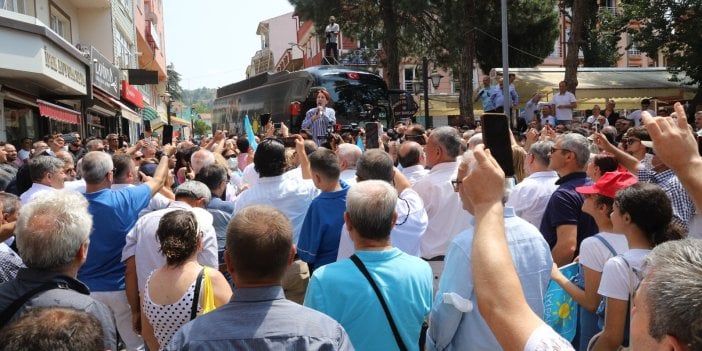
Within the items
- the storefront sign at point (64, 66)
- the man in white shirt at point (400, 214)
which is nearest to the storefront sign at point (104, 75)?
the storefront sign at point (64, 66)

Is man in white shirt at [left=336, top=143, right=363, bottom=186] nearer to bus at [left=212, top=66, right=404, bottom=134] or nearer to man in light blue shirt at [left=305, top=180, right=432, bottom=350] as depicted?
man in light blue shirt at [left=305, top=180, right=432, bottom=350]

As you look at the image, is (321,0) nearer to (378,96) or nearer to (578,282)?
(378,96)

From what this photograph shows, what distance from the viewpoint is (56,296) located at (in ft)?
9.24

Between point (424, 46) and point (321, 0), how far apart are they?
17.4 feet

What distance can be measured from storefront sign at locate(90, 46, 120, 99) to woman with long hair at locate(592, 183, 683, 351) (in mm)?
17302

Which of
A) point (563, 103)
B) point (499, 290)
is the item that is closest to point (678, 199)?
point (499, 290)

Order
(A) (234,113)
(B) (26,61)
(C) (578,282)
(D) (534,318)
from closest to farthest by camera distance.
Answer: (D) (534,318) → (C) (578,282) → (B) (26,61) → (A) (234,113)

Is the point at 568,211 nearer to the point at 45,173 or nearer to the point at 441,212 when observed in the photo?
the point at 441,212

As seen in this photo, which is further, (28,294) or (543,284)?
(543,284)

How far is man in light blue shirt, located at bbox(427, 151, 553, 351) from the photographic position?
291cm

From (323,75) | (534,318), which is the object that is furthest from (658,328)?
(323,75)

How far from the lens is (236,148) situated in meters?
10.2

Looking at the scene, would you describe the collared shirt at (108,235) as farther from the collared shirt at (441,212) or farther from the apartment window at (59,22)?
the apartment window at (59,22)

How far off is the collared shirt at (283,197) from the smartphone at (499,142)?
9.79ft
